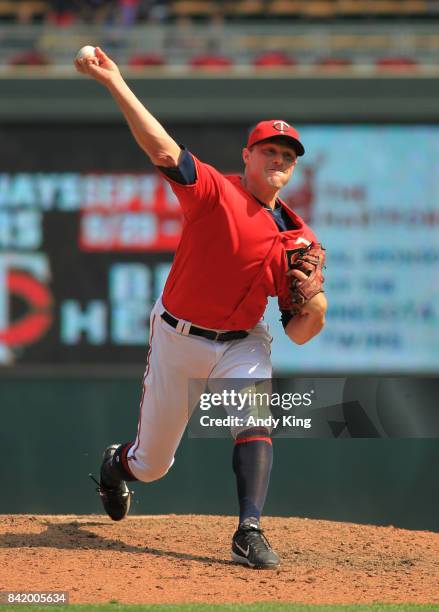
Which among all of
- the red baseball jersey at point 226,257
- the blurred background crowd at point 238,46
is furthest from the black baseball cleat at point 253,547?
the blurred background crowd at point 238,46

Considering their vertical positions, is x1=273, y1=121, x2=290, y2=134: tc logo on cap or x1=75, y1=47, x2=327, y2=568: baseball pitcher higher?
x1=273, y1=121, x2=290, y2=134: tc logo on cap

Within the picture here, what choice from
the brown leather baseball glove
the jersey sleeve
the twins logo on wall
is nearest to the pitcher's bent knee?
the brown leather baseball glove

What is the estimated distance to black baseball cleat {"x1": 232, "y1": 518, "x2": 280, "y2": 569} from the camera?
Result: 4.38m

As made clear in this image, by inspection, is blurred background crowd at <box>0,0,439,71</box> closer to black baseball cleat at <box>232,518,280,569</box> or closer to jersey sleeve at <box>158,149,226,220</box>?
jersey sleeve at <box>158,149,226,220</box>

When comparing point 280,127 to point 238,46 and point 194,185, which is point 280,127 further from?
point 238,46

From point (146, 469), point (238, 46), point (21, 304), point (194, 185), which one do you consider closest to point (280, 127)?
point (194, 185)

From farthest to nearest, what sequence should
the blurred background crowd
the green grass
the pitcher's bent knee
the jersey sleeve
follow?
the blurred background crowd → the pitcher's bent knee → the jersey sleeve → the green grass

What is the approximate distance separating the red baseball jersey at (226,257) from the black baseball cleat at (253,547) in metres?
0.84

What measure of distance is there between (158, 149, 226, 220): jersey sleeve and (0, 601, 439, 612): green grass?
1.56 m

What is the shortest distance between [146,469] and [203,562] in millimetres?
544

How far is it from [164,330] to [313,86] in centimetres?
444

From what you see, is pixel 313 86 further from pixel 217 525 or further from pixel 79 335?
pixel 217 525

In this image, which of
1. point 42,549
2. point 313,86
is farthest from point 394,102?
point 42,549

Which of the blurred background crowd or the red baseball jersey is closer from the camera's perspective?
the red baseball jersey
